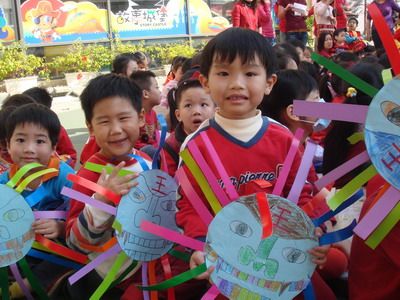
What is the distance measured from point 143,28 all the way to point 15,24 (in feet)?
7.42

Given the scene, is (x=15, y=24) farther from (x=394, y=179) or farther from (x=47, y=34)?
(x=394, y=179)

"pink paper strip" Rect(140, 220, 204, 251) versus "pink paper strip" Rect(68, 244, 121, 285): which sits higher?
"pink paper strip" Rect(140, 220, 204, 251)

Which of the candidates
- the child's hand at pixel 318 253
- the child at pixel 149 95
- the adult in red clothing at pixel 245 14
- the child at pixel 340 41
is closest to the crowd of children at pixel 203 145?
the child's hand at pixel 318 253

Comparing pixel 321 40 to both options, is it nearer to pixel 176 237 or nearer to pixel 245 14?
pixel 245 14

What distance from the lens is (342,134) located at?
1979 millimetres

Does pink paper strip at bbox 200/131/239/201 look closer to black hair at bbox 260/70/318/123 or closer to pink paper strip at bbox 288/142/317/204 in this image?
pink paper strip at bbox 288/142/317/204

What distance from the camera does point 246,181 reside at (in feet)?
4.82

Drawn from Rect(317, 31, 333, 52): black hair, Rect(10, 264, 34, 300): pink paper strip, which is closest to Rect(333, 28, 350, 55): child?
Rect(317, 31, 333, 52): black hair

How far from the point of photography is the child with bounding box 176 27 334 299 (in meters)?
1.45

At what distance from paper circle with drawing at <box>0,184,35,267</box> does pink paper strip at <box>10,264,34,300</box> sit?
5.1 inches

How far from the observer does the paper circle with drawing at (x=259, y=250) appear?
1.20m

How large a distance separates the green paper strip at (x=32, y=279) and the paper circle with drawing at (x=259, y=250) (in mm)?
725

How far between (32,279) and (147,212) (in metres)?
0.50

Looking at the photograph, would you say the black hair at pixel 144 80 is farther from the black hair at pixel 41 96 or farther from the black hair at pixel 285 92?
the black hair at pixel 285 92
